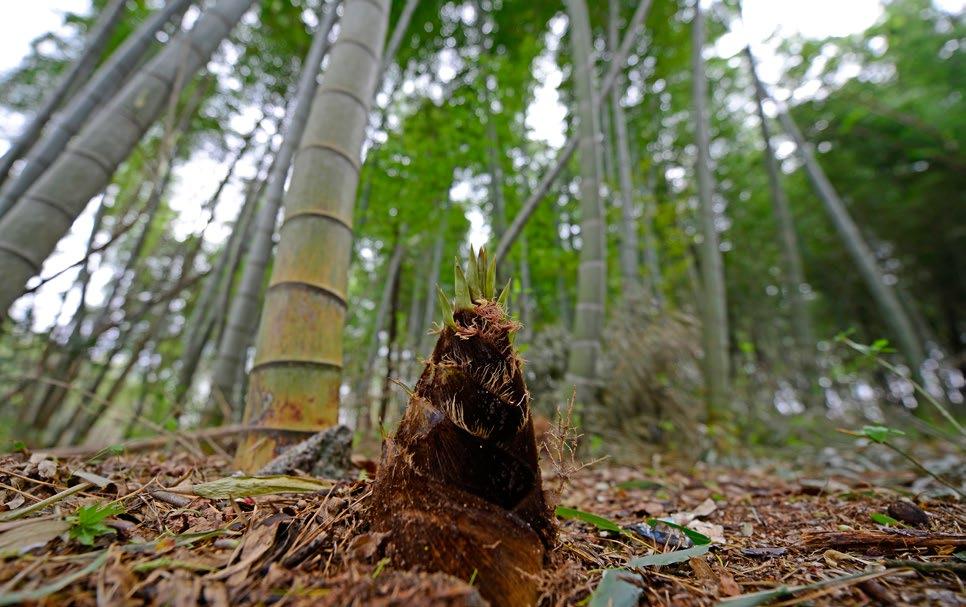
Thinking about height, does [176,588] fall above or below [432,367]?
below

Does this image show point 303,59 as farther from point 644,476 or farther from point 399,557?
point 399,557

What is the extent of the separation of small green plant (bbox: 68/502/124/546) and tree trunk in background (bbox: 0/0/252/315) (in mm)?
1407

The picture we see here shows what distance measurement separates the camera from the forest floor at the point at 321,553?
2.23 ft

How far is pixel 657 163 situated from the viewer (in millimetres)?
8523

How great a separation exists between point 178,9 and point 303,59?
281 cm

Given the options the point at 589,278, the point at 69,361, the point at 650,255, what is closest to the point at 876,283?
the point at 650,255

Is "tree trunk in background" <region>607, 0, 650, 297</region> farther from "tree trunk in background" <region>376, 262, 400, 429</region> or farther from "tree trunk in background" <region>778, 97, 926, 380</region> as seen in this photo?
"tree trunk in background" <region>778, 97, 926, 380</region>

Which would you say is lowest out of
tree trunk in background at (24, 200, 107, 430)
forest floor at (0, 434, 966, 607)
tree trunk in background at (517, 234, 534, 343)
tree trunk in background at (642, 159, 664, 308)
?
forest floor at (0, 434, 966, 607)

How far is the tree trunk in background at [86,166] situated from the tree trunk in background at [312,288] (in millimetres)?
996

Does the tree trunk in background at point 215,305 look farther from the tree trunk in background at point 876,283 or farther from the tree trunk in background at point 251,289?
the tree trunk in background at point 876,283

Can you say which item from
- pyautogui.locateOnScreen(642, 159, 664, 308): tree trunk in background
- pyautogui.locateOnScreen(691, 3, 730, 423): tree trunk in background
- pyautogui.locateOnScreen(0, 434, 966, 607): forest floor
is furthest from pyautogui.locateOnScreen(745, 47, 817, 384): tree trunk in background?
pyautogui.locateOnScreen(0, 434, 966, 607): forest floor

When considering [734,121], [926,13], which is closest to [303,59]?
[734,121]

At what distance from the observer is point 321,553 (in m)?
0.85

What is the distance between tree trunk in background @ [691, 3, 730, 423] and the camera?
12.9 ft
